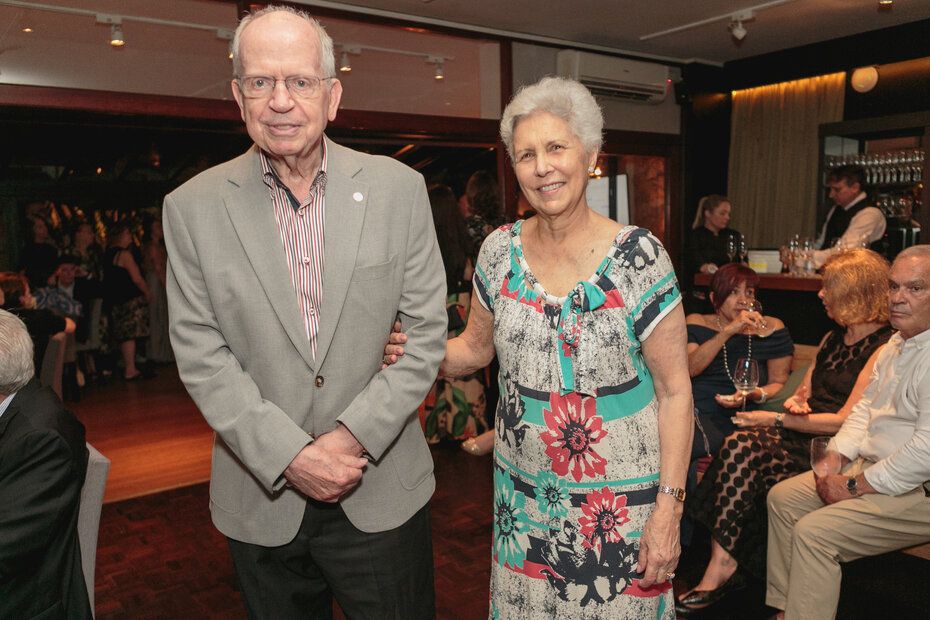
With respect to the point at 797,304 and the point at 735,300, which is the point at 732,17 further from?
the point at 735,300

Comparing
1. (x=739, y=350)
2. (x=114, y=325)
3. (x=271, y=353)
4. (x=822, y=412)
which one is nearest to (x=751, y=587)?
(x=822, y=412)

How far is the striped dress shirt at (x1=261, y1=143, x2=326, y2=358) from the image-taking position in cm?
144

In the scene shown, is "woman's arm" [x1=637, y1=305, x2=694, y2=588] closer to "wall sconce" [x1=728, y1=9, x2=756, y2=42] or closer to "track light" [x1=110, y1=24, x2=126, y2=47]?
"track light" [x1=110, y1=24, x2=126, y2=47]

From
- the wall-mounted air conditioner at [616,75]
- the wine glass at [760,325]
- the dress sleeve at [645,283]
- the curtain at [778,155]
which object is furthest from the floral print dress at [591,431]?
the curtain at [778,155]

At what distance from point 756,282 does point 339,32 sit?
372 cm

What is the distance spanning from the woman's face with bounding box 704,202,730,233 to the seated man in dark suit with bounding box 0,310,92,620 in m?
6.47

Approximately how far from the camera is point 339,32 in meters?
5.36

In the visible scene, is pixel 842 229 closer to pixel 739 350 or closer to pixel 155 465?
pixel 739 350

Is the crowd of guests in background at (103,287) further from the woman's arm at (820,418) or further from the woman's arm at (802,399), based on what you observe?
the woman's arm at (802,399)

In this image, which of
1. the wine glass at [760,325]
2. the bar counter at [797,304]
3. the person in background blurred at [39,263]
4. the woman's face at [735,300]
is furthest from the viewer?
the person in background blurred at [39,263]

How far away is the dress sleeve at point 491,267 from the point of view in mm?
1759

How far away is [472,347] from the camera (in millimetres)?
1886

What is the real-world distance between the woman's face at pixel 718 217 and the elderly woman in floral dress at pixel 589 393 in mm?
5915

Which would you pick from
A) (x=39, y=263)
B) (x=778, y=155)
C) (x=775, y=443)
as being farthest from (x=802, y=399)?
(x=39, y=263)
